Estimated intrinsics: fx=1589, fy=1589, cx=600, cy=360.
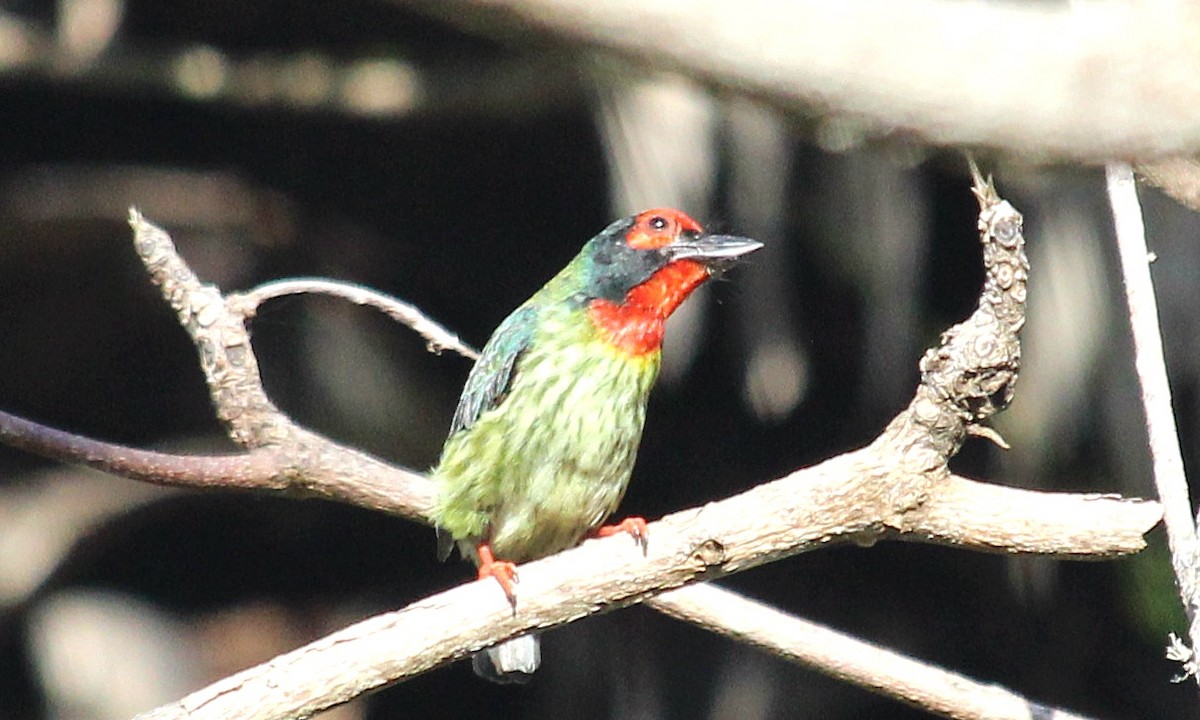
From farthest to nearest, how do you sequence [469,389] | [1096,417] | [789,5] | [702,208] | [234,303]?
1. [1096,417]
2. [702,208]
3. [469,389]
4. [234,303]
5. [789,5]

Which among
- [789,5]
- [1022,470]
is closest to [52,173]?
[1022,470]

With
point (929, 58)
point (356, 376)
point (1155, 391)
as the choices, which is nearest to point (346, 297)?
point (1155, 391)

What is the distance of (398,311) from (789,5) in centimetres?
243

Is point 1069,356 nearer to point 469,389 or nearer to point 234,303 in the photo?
point 469,389

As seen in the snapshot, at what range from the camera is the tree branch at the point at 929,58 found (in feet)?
1.56

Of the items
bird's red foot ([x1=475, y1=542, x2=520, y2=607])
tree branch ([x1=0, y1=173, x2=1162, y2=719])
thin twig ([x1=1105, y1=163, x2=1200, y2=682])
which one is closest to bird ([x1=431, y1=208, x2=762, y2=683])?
bird's red foot ([x1=475, y1=542, x2=520, y2=607])

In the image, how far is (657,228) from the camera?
130 inches

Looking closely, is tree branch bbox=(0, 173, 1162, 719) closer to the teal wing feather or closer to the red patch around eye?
the teal wing feather

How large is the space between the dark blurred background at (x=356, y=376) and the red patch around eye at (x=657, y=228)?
101cm

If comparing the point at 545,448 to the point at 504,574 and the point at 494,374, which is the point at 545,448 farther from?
the point at 504,574

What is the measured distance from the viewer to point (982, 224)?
5.88 feet

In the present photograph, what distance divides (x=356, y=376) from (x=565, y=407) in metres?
2.00

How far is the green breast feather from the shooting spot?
10.3ft

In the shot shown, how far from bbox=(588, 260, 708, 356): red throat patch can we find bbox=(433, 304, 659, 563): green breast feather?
0.03 m
